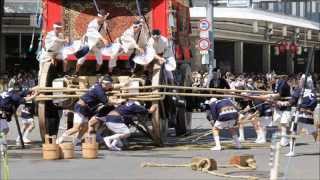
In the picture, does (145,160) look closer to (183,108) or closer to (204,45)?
(183,108)

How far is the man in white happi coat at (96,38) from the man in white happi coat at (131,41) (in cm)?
27

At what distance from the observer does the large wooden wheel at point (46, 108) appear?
16.8m

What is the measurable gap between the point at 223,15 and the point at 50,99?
31.2 meters

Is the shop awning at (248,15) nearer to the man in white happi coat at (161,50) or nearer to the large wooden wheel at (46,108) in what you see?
the man in white happi coat at (161,50)

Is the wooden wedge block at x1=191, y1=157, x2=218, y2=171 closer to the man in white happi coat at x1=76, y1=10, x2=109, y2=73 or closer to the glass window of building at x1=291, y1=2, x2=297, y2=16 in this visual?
the man in white happi coat at x1=76, y1=10, x2=109, y2=73

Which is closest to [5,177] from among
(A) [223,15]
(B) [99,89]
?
(B) [99,89]

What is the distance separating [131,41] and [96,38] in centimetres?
77

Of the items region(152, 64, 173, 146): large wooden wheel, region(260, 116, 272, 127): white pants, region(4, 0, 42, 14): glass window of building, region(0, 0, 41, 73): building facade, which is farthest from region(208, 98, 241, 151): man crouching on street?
region(4, 0, 42, 14): glass window of building

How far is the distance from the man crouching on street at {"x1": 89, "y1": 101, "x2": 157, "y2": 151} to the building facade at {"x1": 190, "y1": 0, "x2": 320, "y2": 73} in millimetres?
25177

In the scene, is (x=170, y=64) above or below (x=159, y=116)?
above

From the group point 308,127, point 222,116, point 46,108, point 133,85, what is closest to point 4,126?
point 46,108

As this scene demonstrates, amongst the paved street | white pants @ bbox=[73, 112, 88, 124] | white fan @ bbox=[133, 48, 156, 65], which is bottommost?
the paved street

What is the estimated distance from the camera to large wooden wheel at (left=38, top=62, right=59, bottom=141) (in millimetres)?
16797

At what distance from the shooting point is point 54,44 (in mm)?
16734
